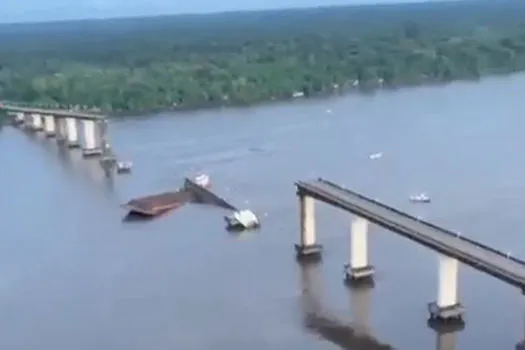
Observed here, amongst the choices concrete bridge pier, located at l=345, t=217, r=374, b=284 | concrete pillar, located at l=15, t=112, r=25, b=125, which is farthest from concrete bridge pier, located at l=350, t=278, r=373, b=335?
concrete pillar, located at l=15, t=112, r=25, b=125

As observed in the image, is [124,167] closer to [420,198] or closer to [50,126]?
[50,126]

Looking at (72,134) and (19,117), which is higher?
(72,134)

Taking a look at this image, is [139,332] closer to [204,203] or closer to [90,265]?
[90,265]

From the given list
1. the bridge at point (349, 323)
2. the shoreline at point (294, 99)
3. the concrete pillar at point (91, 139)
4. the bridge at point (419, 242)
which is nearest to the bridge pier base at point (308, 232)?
the bridge at point (419, 242)

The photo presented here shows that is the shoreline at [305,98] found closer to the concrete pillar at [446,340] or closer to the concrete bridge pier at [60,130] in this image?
the concrete bridge pier at [60,130]

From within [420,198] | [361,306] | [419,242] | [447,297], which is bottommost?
[361,306]

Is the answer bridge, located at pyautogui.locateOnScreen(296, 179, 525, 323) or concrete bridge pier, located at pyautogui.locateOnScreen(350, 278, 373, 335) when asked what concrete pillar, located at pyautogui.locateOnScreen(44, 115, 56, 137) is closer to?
bridge, located at pyautogui.locateOnScreen(296, 179, 525, 323)

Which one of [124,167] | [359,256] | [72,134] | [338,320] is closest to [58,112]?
[72,134]

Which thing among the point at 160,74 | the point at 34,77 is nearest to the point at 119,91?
the point at 160,74
